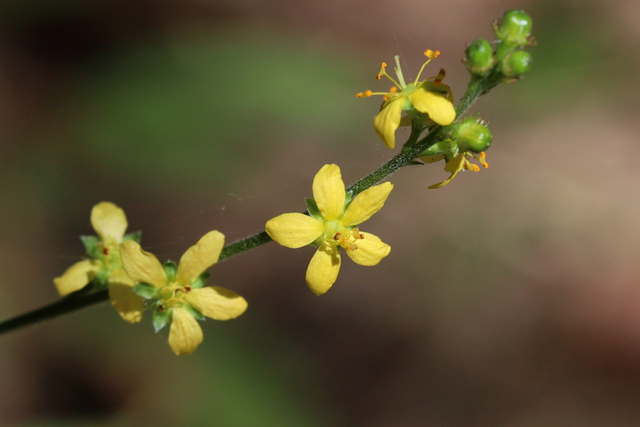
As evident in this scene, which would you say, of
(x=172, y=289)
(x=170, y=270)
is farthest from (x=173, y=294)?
(x=170, y=270)

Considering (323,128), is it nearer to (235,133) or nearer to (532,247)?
(235,133)

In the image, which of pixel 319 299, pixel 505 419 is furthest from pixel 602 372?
pixel 319 299

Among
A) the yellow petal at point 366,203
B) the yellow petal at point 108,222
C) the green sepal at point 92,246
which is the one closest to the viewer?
the yellow petal at point 366,203

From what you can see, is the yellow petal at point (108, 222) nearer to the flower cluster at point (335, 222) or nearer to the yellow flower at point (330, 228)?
the flower cluster at point (335, 222)

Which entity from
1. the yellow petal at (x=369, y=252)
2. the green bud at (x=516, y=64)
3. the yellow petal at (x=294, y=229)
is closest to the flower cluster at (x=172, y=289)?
the yellow petal at (x=294, y=229)

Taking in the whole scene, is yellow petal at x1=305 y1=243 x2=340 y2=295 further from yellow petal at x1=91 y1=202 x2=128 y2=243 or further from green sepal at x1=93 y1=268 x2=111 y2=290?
yellow petal at x1=91 y1=202 x2=128 y2=243

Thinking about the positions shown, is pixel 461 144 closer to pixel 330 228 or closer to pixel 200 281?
pixel 330 228
